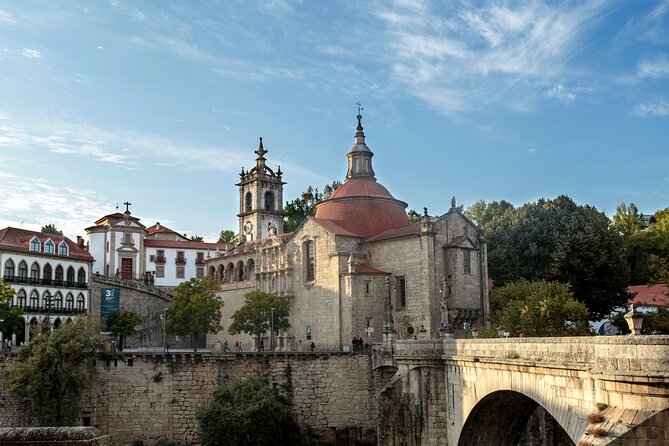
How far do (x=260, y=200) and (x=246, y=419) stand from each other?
4519cm

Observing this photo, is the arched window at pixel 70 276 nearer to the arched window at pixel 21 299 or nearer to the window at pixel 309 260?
the arched window at pixel 21 299

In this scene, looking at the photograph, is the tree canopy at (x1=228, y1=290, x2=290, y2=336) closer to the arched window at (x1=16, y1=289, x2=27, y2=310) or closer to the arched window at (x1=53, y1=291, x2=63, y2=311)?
the arched window at (x1=53, y1=291, x2=63, y2=311)

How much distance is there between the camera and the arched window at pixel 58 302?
58991 mm

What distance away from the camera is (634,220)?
Result: 278 feet

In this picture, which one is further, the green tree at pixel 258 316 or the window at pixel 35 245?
the window at pixel 35 245

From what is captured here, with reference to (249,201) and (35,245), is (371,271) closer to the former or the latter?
(35,245)

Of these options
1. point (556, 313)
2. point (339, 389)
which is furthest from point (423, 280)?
point (556, 313)

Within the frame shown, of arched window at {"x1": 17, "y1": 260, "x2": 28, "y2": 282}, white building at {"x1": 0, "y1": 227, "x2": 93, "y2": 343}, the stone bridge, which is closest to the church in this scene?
the stone bridge

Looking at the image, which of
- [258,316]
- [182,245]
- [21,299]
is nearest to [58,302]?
[21,299]

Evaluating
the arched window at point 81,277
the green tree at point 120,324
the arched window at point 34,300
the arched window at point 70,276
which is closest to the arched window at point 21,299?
the arched window at point 34,300

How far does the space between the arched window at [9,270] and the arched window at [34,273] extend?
1.78m

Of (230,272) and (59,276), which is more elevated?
(230,272)

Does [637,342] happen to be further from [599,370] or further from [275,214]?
[275,214]

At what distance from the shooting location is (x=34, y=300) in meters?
57.1
